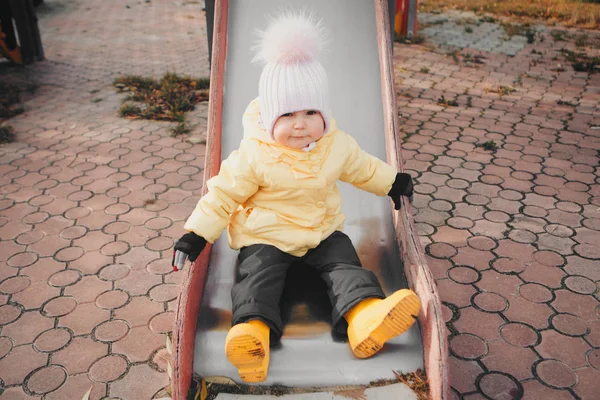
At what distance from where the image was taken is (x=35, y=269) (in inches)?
107

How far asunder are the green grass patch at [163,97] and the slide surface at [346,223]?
166 centimetres

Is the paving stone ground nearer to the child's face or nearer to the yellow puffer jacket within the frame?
the yellow puffer jacket

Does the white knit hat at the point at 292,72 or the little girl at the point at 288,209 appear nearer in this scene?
the little girl at the point at 288,209

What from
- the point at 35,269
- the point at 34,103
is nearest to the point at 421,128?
the point at 35,269

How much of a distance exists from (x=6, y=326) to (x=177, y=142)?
88.2 inches

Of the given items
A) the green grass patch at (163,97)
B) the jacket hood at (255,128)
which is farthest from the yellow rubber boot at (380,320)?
the green grass patch at (163,97)

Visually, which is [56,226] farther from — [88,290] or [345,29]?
[345,29]

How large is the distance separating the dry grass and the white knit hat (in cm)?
856

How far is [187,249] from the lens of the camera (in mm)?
1841

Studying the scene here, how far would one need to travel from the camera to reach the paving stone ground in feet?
6.94

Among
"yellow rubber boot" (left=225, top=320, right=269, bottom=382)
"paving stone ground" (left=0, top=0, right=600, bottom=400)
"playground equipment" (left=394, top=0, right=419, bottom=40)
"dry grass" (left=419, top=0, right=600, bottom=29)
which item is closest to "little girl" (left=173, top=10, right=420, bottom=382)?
"yellow rubber boot" (left=225, top=320, right=269, bottom=382)

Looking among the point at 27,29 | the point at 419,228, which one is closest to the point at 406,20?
the point at 27,29

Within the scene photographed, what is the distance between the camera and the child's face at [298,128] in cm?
192

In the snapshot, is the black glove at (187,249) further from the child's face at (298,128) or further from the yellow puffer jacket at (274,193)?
the child's face at (298,128)
